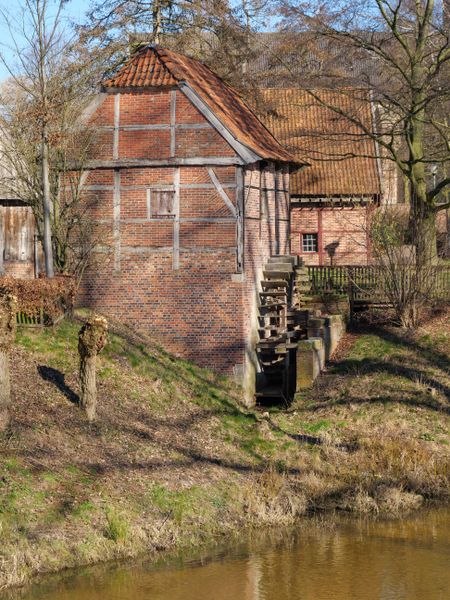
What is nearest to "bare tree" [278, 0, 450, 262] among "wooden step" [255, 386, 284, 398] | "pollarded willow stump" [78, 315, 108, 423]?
"wooden step" [255, 386, 284, 398]

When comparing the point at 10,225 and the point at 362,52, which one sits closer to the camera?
the point at 10,225

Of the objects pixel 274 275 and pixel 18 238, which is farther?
pixel 18 238

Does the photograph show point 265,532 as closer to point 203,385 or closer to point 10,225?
point 203,385

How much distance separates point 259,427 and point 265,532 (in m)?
4.31

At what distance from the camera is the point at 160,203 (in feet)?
72.8

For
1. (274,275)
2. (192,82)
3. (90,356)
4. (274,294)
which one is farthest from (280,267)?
(90,356)

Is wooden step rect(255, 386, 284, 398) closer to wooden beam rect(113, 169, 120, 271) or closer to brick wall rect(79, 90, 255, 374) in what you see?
brick wall rect(79, 90, 255, 374)

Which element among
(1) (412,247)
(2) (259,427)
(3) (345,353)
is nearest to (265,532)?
(2) (259,427)

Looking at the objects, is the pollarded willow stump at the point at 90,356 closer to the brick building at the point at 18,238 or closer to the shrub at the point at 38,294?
the shrub at the point at 38,294

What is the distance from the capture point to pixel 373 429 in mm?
20000

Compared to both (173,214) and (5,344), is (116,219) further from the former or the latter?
(5,344)

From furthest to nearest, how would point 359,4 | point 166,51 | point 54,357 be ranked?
point 359,4 < point 166,51 < point 54,357

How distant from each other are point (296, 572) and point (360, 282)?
564 inches

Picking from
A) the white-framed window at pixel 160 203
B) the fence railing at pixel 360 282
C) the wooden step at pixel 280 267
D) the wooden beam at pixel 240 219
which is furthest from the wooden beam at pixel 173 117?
the fence railing at pixel 360 282
